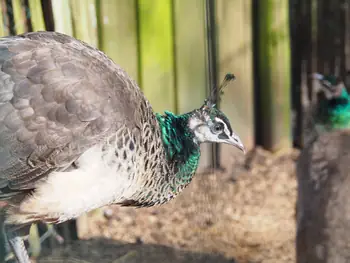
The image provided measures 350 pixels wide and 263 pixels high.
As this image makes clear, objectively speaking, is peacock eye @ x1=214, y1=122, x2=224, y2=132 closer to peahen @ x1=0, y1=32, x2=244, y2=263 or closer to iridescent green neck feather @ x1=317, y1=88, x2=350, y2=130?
peahen @ x1=0, y1=32, x2=244, y2=263

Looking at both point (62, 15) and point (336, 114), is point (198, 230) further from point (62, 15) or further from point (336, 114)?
point (62, 15)

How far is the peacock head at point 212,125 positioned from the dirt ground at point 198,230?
0.74m

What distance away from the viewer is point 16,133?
1948mm

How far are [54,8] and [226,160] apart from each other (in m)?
1.79

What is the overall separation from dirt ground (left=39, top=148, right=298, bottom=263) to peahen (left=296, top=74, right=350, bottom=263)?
54 centimetres

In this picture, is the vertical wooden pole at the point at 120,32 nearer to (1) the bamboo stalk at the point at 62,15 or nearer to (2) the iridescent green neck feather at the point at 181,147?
(1) the bamboo stalk at the point at 62,15

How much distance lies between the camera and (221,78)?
3.71 m

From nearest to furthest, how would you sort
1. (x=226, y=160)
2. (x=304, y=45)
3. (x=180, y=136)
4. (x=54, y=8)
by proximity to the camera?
(x=180, y=136) → (x=54, y=8) → (x=226, y=160) → (x=304, y=45)

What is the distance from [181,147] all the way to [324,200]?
657 millimetres

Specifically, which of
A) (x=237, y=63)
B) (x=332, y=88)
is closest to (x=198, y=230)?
(x=332, y=88)

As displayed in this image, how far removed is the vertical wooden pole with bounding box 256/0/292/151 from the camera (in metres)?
4.11

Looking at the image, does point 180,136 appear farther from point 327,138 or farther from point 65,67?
point 327,138

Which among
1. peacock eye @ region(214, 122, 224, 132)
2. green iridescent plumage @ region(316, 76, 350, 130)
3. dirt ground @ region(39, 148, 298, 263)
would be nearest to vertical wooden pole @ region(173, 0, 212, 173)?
dirt ground @ region(39, 148, 298, 263)

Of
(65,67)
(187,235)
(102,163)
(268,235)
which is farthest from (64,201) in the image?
(268,235)
